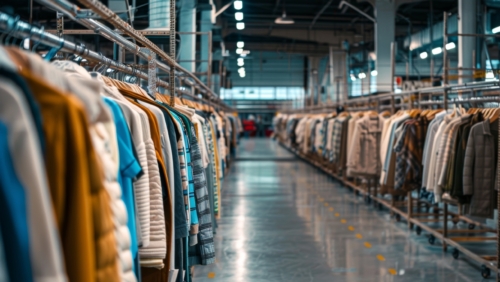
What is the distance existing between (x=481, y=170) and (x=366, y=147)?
441 centimetres

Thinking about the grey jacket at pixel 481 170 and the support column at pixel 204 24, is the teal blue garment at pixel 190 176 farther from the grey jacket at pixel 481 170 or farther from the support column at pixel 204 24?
the support column at pixel 204 24

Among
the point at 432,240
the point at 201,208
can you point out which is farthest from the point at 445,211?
the point at 201,208

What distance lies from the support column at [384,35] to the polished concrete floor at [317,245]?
4.41 metres

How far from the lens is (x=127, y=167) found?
6.91 feet

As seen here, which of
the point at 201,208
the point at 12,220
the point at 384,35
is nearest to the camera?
the point at 12,220

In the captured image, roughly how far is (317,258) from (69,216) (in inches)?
221

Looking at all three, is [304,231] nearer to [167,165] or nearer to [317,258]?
[317,258]

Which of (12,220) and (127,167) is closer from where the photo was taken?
(12,220)

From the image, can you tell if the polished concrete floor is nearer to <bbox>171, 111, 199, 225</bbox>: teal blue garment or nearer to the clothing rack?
the clothing rack

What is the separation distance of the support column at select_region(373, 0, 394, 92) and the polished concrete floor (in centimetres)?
441

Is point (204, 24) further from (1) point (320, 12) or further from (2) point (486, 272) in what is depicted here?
(2) point (486, 272)

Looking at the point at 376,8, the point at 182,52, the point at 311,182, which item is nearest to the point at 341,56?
the point at 376,8

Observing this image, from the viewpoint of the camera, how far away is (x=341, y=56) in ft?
78.2

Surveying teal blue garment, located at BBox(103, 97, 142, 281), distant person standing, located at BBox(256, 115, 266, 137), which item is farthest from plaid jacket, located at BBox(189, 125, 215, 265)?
distant person standing, located at BBox(256, 115, 266, 137)
